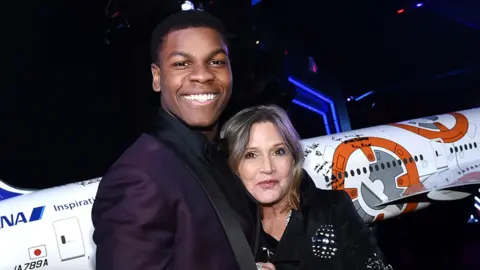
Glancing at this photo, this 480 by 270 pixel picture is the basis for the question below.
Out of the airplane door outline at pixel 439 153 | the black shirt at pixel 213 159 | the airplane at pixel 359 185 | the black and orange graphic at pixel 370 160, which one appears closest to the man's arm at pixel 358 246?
the black shirt at pixel 213 159

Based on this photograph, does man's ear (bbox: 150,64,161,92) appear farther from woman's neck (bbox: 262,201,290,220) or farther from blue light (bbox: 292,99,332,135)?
blue light (bbox: 292,99,332,135)

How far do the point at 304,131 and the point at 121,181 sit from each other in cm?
2404

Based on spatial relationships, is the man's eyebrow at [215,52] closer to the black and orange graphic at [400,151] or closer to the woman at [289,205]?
the woman at [289,205]

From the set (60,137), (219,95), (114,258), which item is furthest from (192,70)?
(60,137)

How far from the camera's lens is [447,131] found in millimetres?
11539

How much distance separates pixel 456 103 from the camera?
88.7 ft

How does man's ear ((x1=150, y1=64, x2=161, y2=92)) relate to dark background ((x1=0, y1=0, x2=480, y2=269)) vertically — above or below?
below

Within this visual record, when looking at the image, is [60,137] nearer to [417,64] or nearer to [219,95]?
[219,95]

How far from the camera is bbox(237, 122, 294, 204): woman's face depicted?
3016mm

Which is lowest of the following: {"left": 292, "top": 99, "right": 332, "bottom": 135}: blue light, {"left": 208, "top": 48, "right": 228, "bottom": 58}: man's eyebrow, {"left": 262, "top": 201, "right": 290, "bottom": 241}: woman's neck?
{"left": 262, "top": 201, "right": 290, "bottom": 241}: woman's neck

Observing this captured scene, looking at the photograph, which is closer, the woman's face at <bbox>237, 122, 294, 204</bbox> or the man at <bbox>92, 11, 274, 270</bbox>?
the man at <bbox>92, 11, 274, 270</bbox>

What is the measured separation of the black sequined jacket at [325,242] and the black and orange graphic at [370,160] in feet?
21.9

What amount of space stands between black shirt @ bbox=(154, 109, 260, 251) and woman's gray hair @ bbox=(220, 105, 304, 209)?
962 millimetres

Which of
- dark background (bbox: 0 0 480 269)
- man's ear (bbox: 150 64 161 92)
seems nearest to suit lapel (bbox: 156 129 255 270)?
man's ear (bbox: 150 64 161 92)
